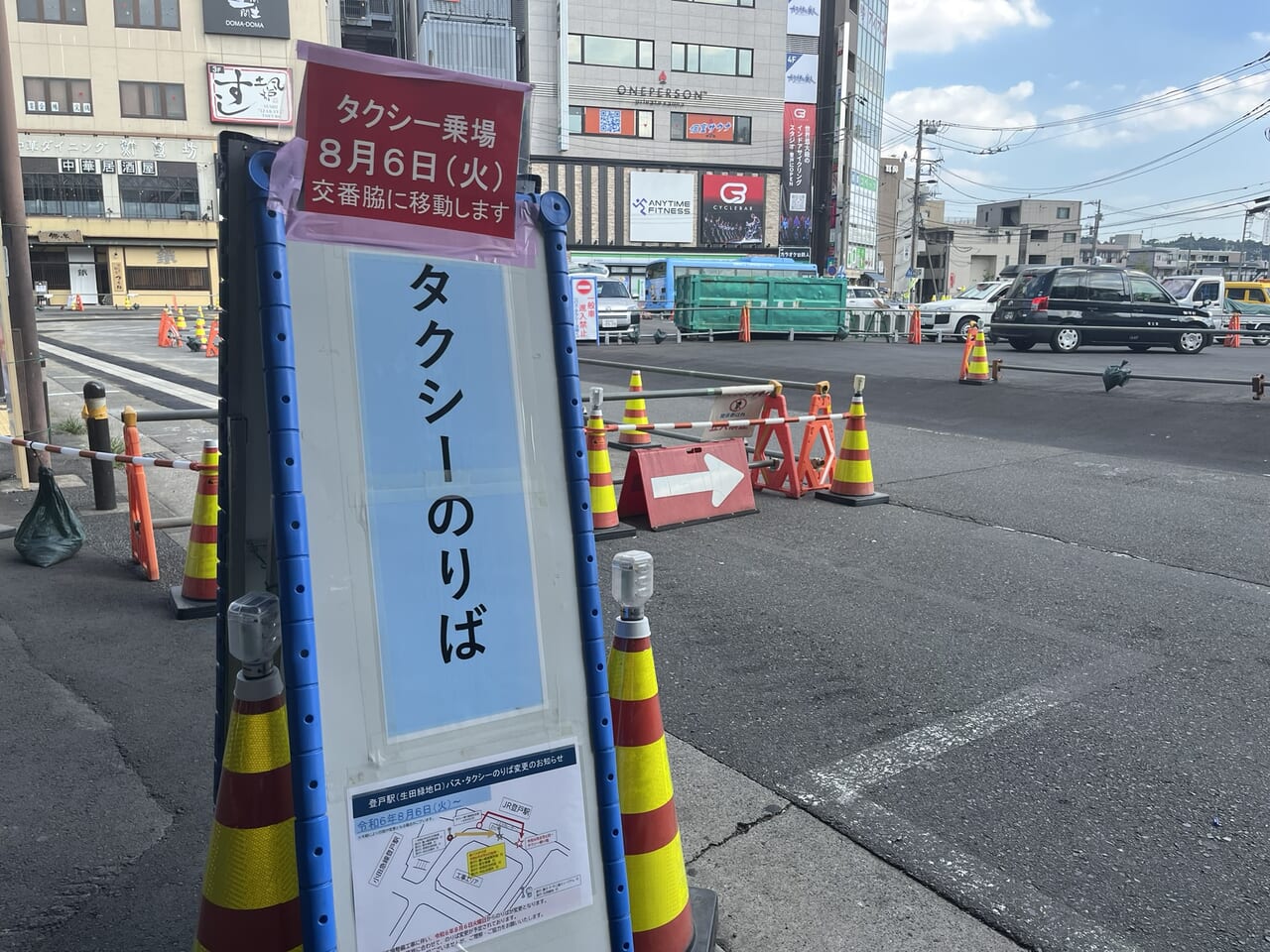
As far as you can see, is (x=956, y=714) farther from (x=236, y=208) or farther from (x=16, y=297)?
(x=16, y=297)

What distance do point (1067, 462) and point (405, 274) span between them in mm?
9852

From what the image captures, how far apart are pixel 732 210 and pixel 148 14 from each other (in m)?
35.8

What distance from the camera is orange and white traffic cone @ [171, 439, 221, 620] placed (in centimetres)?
561

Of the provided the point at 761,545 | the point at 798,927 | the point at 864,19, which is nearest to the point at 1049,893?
the point at 798,927

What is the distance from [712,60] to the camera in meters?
62.3

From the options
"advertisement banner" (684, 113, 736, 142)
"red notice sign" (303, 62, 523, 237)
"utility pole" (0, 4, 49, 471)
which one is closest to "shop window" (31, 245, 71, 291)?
"advertisement banner" (684, 113, 736, 142)

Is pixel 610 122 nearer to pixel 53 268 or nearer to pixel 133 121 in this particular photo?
pixel 133 121

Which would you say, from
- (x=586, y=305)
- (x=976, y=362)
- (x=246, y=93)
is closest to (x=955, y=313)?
(x=586, y=305)

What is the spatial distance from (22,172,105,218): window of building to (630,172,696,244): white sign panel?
30644 mm

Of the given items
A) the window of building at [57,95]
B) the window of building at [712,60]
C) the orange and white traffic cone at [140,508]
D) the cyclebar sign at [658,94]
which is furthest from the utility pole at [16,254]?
the window of building at [712,60]

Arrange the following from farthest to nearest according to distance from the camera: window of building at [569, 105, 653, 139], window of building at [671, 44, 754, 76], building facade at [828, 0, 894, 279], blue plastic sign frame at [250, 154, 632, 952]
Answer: building facade at [828, 0, 894, 279], window of building at [671, 44, 754, 76], window of building at [569, 105, 653, 139], blue plastic sign frame at [250, 154, 632, 952]

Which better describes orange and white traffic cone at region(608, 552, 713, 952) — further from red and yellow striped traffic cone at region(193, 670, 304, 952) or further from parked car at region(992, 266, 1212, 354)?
parked car at region(992, 266, 1212, 354)

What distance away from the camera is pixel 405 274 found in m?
2.31

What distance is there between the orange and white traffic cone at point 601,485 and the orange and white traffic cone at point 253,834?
17.2 ft
